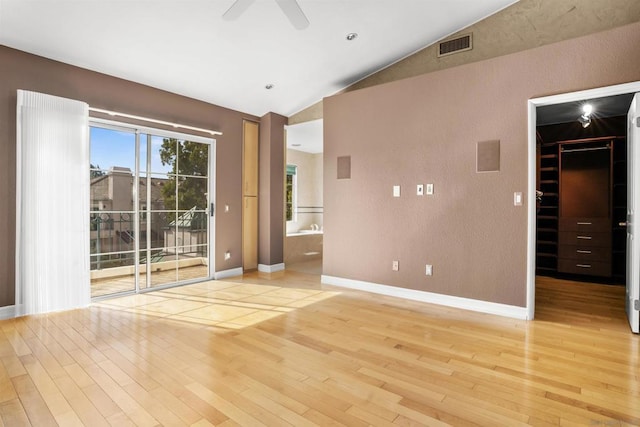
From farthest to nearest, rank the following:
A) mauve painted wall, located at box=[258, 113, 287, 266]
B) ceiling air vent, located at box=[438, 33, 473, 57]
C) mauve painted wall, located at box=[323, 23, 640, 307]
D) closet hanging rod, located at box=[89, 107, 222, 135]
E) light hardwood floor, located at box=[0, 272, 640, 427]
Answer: mauve painted wall, located at box=[258, 113, 287, 266]
ceiling air vent, located at box=[438, 33, 473, 57]
closet hanging rod, located at box=[89, 107, 222, 135]
mauve painted wall, located at box=[323, 23, 640, 307]
light hardwood floor, located at box=[0, 272, 640, 427]

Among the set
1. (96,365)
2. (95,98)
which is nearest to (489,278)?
(96,365)

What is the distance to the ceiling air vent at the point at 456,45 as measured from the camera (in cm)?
464

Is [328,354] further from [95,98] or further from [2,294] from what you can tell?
[95,98]

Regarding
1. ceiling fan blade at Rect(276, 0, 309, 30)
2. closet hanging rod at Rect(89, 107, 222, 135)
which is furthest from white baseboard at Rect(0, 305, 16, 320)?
ceiling fan blade at Rect(276, 0, 309, 30)

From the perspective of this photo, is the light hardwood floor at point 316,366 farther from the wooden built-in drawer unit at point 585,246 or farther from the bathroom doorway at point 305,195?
the bathroom doorway at point 305,195

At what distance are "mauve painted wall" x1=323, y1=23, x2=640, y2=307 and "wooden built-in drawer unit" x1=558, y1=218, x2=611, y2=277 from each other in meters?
2.61

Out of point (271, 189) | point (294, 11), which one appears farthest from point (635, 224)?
point (271, 189)

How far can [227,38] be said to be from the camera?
13.2 feet

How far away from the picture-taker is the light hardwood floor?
1969 mm

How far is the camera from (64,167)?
3.86 meters

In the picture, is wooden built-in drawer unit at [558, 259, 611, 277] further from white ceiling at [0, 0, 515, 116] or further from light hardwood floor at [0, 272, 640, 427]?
white ceiling at [0, 0, 515, 116]

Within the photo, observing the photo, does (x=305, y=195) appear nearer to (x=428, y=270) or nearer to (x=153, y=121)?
(x=153, y=121)

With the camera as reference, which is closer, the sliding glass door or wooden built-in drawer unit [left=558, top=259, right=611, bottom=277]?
the sliding glass door

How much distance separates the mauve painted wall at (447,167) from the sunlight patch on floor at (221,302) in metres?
1.00
